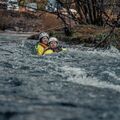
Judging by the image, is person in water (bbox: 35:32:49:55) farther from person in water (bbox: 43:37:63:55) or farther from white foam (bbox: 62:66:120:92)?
white foam (bbox: 62:66:120:92)

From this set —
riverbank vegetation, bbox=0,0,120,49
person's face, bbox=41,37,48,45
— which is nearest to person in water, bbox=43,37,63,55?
person's face, bbox=41,37,48,45

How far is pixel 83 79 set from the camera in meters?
8.59

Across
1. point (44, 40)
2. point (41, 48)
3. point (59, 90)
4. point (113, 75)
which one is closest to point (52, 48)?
point (41, 48)

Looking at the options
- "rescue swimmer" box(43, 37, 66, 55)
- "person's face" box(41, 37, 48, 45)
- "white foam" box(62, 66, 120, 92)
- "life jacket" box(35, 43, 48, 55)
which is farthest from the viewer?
"person's face" box(41, 37, 48, 45)

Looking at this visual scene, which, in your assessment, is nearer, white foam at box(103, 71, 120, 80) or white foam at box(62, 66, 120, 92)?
white foam at box(62, 66, 120, 92)

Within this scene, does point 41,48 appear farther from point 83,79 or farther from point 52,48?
point 83,79

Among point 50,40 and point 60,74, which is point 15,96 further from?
point 50,40

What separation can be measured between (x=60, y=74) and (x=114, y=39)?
8.93m

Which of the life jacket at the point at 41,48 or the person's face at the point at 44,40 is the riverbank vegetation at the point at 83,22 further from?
the life jacket at the point at 41,48

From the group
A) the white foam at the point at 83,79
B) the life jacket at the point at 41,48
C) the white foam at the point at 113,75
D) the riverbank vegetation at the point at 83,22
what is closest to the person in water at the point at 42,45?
the life jacket at the point at 41,48

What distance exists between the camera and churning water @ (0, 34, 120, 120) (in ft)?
17.9

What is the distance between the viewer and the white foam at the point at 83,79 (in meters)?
7.88

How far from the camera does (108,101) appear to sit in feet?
20.7

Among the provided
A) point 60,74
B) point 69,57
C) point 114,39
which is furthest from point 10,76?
point 114,39
